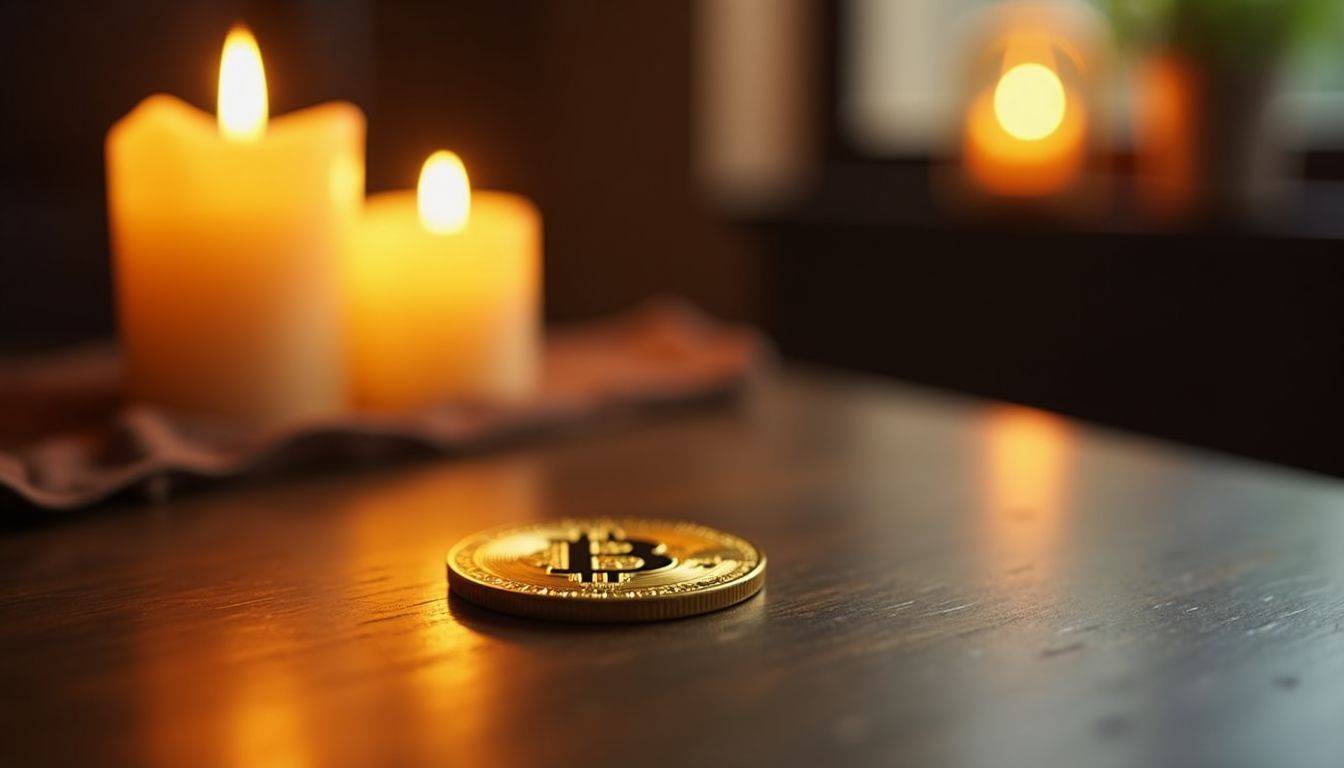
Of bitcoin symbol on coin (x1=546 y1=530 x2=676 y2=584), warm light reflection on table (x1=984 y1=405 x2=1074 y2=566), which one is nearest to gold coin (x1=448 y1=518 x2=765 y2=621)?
bitcoin symbol on coin (x1=546 y1=530 x2=676 y2=584)

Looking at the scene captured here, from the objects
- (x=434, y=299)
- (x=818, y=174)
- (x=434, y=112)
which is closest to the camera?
(x=434, y=299)

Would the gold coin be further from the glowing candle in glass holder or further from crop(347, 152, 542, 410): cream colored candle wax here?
the glowing candle in glass holder

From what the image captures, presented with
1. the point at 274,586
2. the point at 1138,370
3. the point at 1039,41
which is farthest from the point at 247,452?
the point at 1039,41

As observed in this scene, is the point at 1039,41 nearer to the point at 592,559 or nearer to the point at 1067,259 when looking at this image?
the point at 1067,259

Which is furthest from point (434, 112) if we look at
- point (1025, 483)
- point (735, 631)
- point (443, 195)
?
point (735, 631)

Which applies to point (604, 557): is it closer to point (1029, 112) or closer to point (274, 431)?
point (274, 431)

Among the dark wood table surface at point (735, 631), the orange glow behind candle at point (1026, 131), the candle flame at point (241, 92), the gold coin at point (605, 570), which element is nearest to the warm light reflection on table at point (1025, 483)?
the dark wood table surface at point (735, 631)
